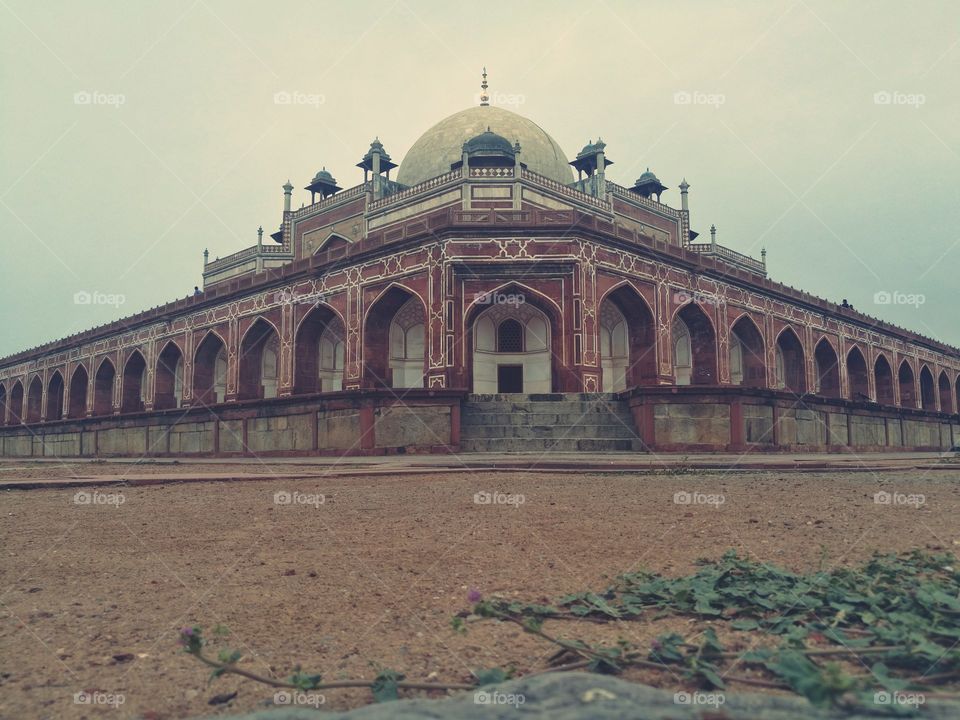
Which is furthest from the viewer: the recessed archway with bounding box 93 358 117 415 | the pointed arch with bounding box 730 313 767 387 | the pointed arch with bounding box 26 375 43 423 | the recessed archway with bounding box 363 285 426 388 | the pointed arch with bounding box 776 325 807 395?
the pointed arch with bounding box 26 375 43 423

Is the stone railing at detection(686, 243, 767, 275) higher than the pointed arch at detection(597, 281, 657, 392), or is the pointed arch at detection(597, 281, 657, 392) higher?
the stone railing at detection(686, 243, 767, 275)

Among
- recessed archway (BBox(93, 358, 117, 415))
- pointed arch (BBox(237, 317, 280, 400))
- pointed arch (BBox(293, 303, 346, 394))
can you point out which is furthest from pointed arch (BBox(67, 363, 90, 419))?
pointed arch (BBox(293, 303, 346, 394))

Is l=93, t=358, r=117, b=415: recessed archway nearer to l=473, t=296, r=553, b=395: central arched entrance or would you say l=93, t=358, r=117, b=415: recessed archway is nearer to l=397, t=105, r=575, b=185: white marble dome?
l=397, t=105, r=575, b=185: white marble dome

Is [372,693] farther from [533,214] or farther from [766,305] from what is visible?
[766,305]

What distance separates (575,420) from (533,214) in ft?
22.1

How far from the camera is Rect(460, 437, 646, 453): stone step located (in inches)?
525

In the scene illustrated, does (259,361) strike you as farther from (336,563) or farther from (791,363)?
(336,563)

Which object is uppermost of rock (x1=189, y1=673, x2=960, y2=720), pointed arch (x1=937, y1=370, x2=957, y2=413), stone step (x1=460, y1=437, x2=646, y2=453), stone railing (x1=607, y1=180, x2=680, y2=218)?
stone railing (x1=607, y1=180, x2=680, y2=218)

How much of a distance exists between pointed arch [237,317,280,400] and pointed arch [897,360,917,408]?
26413 mm

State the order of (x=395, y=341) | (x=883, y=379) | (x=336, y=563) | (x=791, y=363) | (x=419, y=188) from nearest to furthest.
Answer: (x=336, y=563) < (x=395, y=341) < (x=419, y=188) < (x=791, y=363) < (x=883, y=379)

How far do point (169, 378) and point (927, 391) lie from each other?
113 ft

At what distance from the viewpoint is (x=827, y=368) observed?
27.0 metres

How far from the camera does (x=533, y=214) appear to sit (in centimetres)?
1872

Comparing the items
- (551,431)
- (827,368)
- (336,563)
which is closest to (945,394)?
(827,368)
